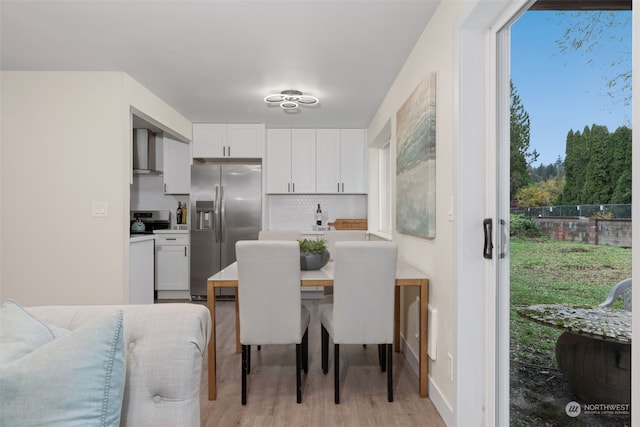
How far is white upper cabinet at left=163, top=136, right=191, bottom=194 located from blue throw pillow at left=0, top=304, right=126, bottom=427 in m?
5.05

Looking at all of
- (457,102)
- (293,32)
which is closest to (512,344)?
(457,102)

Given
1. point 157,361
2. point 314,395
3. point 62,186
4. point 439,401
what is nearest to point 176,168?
point 62,186

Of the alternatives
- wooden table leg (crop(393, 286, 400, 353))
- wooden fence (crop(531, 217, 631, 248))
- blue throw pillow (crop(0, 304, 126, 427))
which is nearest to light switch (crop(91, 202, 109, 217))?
wooden table leg (crop(393, 286, 400, 353))

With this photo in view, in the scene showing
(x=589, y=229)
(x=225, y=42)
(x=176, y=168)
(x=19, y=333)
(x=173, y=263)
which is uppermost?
(x=225, y=42)

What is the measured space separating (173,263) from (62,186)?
2158 millimetres

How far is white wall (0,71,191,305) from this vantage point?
3.66 metres

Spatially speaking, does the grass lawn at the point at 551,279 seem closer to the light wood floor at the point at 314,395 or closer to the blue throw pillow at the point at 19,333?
the light wood floor at the point at 314,395

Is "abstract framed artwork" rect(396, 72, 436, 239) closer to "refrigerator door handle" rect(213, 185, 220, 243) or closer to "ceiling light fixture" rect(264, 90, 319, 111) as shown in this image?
"ceiling light fixture" rect(264, 90, 319, 111)

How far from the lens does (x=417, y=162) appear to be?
2.90 metres

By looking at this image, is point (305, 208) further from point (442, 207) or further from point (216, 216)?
point (442, 207)

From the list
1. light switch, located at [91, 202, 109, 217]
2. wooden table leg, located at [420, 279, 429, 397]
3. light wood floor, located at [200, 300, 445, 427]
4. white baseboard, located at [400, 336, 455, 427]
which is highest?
light switch, located at [91, 202, 109, 217]

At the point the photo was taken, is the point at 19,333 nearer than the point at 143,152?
Yes

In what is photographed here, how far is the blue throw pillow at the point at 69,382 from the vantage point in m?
0.85

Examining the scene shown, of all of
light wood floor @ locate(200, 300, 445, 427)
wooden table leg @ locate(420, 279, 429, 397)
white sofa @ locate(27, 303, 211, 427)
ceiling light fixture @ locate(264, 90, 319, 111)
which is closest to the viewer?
white sofa @ locate(27, 303, 211, 427)
